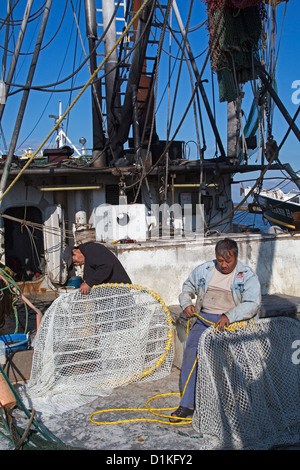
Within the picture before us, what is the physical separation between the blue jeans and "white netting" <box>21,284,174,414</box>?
98 cm

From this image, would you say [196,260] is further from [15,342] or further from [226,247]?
[15,342]

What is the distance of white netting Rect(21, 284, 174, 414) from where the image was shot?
17.1 feet

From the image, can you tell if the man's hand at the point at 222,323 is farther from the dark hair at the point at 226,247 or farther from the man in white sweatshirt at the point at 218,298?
the dark hair at the point at 226,247

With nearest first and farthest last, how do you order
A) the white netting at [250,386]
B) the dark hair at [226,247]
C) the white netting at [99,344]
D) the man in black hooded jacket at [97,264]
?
the white netting at [250,386], the dark hair at [226,247], the white netting at [99,344], the man in black hooded jacket at [97,264]

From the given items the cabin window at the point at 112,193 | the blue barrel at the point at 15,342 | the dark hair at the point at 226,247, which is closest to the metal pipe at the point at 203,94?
the cabin window at the point at 112,193

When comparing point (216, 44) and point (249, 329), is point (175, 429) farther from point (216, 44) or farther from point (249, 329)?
point (216, 44)

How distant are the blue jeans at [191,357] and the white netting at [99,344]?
38.4 inches

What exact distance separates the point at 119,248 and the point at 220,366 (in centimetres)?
256

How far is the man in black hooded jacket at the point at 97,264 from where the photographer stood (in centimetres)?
567

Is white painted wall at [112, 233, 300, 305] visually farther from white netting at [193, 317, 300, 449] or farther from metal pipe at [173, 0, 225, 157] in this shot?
metal pipe at [173, 0, 225, 157]

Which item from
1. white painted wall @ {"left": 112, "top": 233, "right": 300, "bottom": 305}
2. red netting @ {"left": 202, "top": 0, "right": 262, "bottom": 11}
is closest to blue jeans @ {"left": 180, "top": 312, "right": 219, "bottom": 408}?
white painted wall @ {"left": 112, "top": 233, "right": 300, "bottom": 305}

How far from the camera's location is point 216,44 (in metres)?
7.09

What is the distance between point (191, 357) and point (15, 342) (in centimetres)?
266

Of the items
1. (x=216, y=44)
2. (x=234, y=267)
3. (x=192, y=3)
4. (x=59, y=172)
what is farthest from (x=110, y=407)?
(x=59, y=172)
